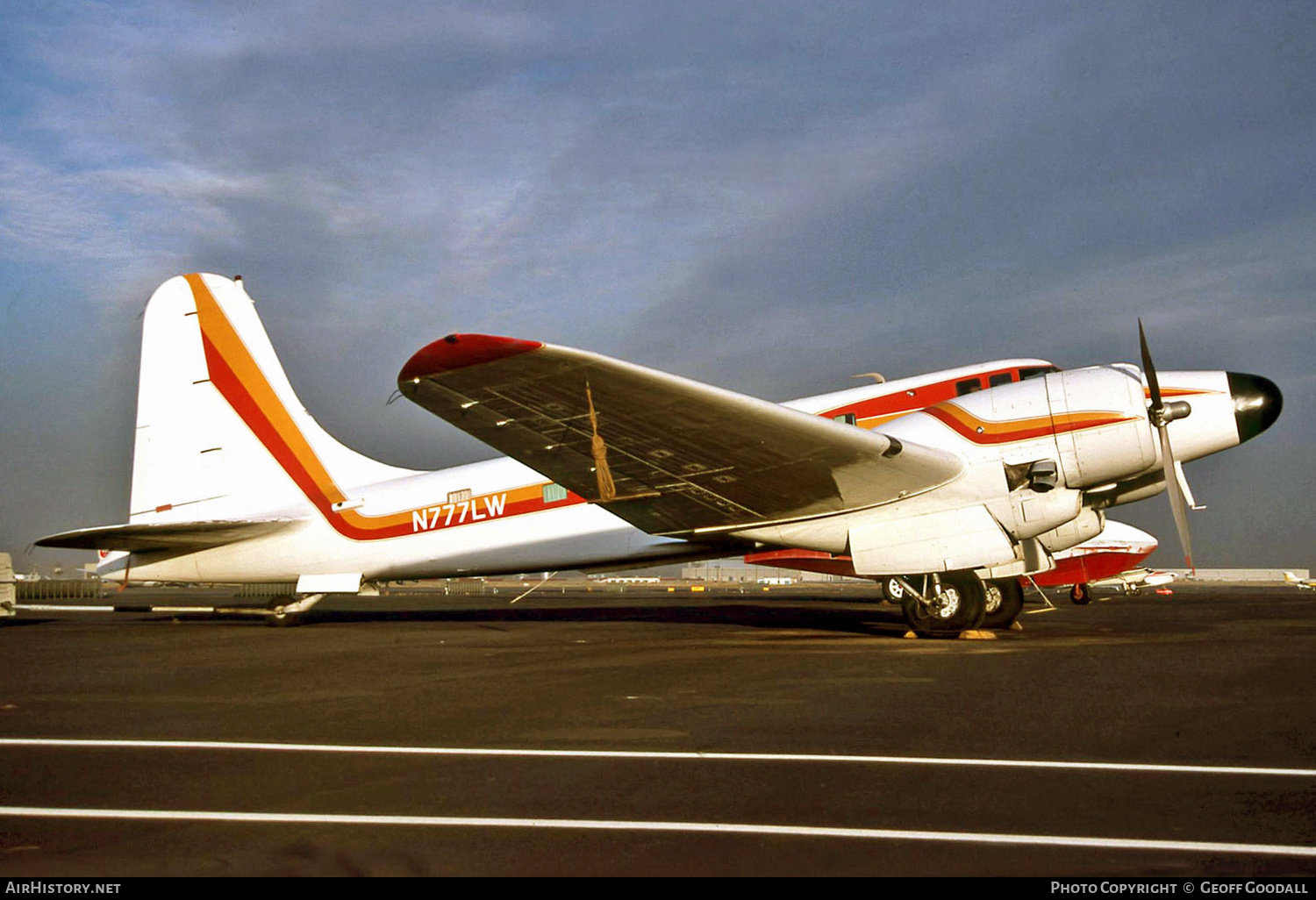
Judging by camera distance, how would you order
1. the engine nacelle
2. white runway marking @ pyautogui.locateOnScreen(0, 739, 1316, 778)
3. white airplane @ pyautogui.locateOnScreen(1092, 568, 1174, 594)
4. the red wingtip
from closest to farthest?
white runway marking @ pyautogui.locateOnScreen(0, 739, 1316, 778), the red wingtip, the engine nacelle, white airplane @ pyautogui.locateOnScreen(1092, 568, 1174, 594)

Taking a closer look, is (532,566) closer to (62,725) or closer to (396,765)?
(62,725)

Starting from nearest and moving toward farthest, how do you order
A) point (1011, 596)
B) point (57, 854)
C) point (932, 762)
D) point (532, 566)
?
point (57, 854), point (932, 762), point (1011, 596), point (532, 566)

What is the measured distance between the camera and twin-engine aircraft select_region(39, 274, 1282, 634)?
40.9 feet

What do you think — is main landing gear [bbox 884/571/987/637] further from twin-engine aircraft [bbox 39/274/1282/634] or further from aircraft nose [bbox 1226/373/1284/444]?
aircraft nose [bbox 1226/373/1284/444]

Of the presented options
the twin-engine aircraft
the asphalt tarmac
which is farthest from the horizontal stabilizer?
the asphalt tarmac

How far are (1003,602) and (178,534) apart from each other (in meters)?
15.1

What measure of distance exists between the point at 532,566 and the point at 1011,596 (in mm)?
8422

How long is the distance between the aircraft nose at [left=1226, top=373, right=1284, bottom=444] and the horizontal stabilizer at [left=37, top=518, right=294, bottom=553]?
16.6m

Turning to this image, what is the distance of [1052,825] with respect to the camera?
4.23 meters

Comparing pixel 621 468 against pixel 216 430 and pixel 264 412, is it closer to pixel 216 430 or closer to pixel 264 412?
pixel 264 412

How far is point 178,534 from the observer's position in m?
18.6

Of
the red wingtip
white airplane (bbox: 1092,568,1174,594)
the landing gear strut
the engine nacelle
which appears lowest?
white airplane (bbox: 1092,568,1174,594)
